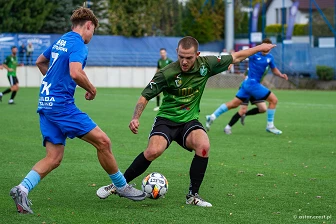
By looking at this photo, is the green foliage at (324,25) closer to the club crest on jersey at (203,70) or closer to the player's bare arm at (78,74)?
the club crest on jersey at (203,70)

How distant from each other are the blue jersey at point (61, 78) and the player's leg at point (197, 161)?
152 centimetres

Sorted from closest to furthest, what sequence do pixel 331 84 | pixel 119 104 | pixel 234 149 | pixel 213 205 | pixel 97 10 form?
pixel 213 205 < pixel 234 149 < pixel 119 104 < pixel 331 84 < pixel 97 10

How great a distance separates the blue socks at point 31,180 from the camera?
720 centimetres

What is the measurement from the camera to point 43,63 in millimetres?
7863

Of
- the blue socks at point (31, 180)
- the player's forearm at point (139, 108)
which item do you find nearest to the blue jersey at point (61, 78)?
the blue socks at point (31, 180)

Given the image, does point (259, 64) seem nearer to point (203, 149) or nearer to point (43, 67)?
point (203, 149)

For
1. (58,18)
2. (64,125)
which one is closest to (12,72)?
(64,125)

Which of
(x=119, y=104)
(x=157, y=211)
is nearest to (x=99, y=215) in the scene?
(x=157, y=211)

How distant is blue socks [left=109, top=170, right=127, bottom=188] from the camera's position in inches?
303

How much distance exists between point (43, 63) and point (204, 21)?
45072 millimetres

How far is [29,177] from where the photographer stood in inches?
287

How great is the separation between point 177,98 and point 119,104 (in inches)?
748

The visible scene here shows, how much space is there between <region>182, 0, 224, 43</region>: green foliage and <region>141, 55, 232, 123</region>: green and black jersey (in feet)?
144

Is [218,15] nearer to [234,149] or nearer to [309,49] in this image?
[309,49]
